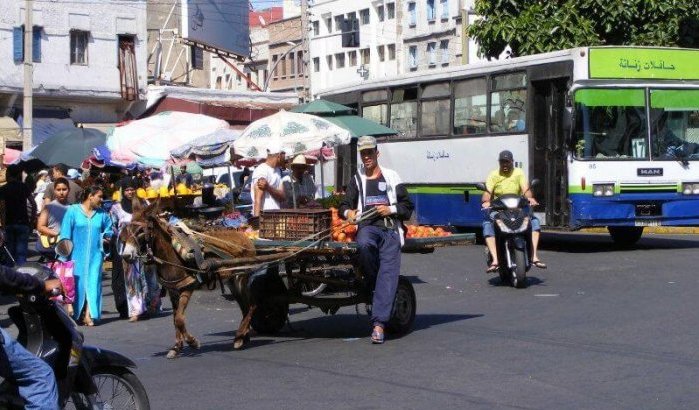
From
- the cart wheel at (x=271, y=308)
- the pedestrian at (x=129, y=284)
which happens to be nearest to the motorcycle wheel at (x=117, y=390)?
the cart wheel at (x=271, y=308)

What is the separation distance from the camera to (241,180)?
3719 cm

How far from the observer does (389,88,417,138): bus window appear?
26.4 meters

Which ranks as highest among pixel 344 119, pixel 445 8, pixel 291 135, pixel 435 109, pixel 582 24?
pixel 445 8

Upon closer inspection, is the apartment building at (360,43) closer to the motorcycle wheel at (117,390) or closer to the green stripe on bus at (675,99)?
the green stripe on bus at (675,99)

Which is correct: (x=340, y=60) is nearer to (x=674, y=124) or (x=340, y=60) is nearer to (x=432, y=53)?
(x=432, y=53)

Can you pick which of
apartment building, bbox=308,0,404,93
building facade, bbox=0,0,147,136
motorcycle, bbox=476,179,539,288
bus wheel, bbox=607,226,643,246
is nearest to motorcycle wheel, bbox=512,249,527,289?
motorcycle, bbox=476,179,539,288

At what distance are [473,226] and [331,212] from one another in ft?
41.5

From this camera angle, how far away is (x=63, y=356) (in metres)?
6.98

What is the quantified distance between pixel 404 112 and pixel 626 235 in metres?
5.28

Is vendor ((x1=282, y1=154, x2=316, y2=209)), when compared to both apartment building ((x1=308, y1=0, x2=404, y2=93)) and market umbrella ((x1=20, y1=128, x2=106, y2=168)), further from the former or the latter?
apartment building ((x1=308, y1=0, x2=404, y2=93))

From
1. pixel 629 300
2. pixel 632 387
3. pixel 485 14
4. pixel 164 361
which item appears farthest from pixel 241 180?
pixel 632 387

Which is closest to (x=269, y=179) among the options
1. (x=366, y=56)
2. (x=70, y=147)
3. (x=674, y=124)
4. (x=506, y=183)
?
(x=506, y=183)

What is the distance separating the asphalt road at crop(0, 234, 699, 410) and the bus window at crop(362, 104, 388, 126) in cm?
1000

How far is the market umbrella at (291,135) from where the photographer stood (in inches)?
686
